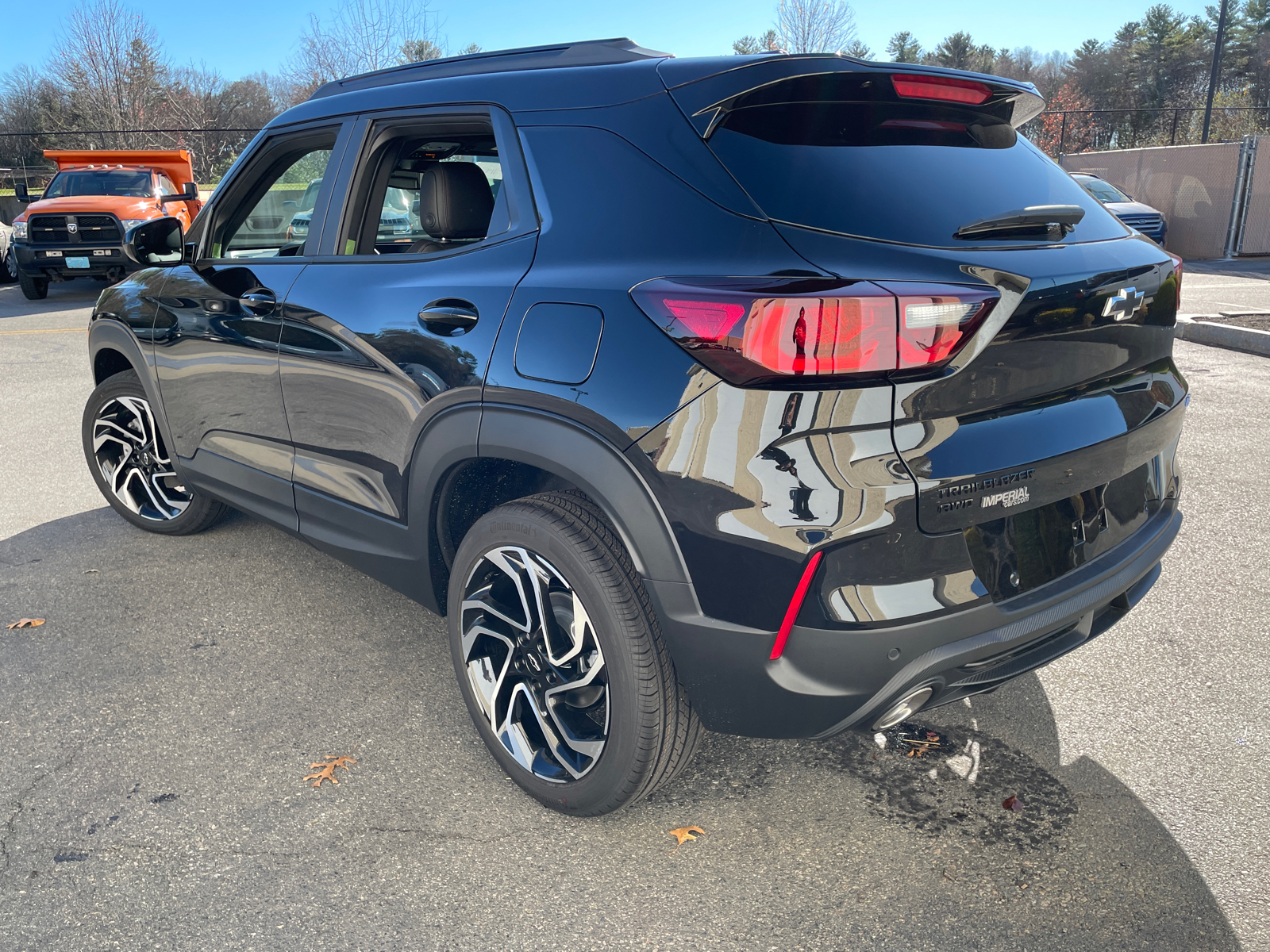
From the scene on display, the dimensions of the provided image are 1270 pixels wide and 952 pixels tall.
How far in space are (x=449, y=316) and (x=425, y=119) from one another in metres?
0.72

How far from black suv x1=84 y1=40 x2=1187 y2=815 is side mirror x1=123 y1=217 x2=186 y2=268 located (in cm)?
130

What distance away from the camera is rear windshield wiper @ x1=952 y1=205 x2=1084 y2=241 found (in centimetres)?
206

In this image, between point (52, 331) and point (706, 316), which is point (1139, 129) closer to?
point (52, 331)

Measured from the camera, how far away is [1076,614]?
215 cm

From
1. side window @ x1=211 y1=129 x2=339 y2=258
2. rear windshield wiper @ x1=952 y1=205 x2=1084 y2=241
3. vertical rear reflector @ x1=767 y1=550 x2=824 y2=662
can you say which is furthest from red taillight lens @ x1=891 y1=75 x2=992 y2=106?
side window @ x1=211 y1=129 x2=339 y2=258

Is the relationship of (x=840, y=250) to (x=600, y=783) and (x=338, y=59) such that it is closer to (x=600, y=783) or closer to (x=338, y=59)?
(x=600, y=783)

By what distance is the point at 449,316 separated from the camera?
245 centimetres

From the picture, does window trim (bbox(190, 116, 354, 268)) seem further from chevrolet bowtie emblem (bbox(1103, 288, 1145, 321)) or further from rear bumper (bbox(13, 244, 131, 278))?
rear bumper (bbox(13, 244, 131, 278))

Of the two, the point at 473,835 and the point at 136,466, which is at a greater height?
the point at 136,466

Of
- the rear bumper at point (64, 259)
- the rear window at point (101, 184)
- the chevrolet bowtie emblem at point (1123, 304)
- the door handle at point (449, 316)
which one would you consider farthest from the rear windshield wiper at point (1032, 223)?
the rear window at point (101, 184)

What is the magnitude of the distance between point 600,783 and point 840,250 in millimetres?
1330

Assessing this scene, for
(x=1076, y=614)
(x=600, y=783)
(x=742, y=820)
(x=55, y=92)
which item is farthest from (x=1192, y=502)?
(x=55, y=92)

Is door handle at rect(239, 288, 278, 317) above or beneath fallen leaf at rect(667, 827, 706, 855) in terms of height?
above

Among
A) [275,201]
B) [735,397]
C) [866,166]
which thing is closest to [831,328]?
[735,397]
